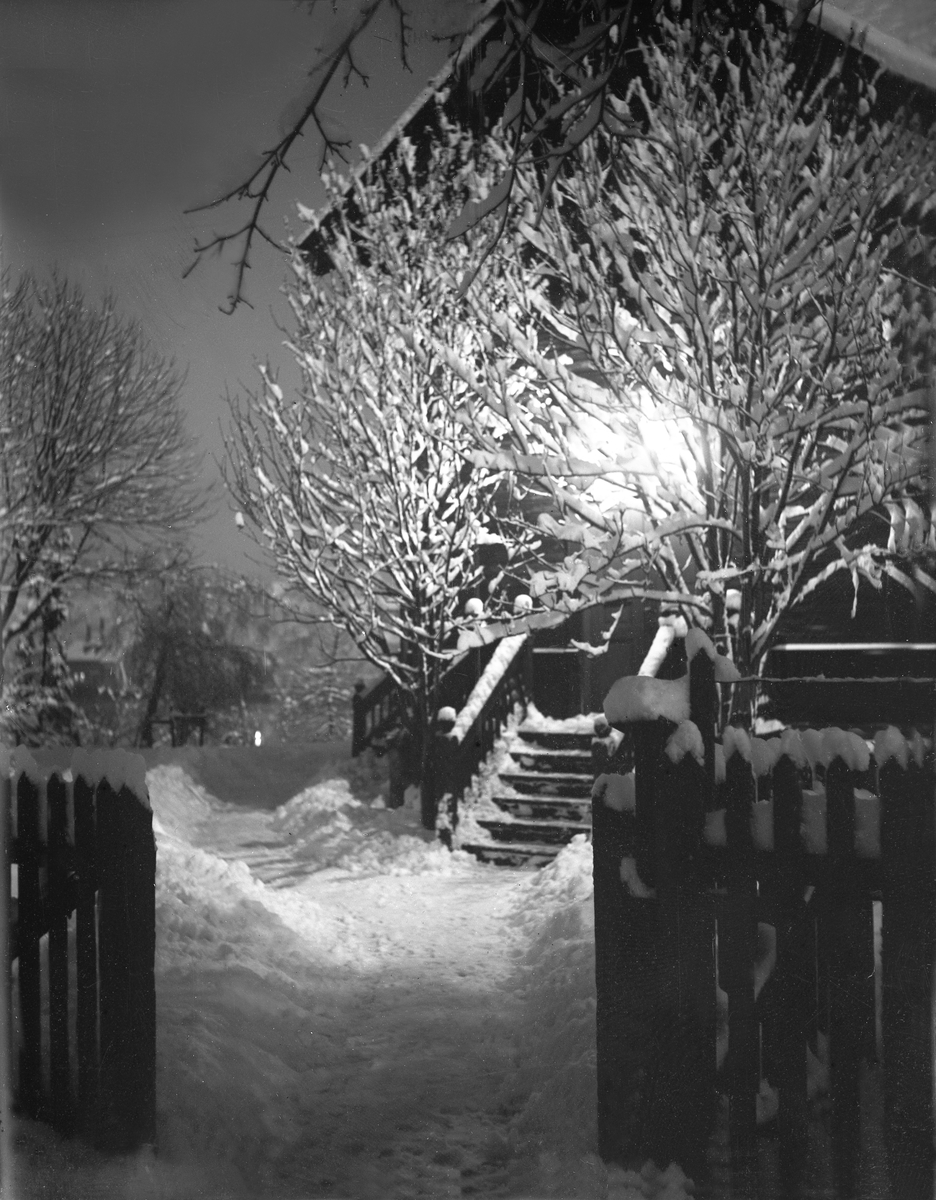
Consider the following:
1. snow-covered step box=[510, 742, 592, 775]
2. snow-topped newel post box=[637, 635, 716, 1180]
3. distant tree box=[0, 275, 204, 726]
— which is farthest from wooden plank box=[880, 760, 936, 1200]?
distant tree box=[0, 275, 204, 726]

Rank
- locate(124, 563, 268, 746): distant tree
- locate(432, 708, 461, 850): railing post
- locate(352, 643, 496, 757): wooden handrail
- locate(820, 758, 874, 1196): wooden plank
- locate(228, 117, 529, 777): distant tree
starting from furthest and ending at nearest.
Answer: locate(352, 643, 496, 757): wooden handrail → locate(432, 708, 461, 850): railing post → locate(228, 117, 529, 777): distant tree → locate(124, 563, 268, 746): distant tree → locate(820, 758, 874, 1196): wooden plank

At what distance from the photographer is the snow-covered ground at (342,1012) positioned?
8.53 ft

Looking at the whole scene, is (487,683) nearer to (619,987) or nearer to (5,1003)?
(619,987)

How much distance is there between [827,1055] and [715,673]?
115 cm

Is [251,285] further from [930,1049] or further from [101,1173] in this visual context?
[930,1049]

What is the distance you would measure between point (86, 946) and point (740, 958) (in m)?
2.03

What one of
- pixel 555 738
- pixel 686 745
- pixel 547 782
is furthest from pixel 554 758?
pixel 686 745

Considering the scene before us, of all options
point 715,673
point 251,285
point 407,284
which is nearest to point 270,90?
point 251,285

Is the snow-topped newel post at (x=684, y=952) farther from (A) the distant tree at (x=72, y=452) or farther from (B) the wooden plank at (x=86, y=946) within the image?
(A) the distant tree at (x=72, y=452)

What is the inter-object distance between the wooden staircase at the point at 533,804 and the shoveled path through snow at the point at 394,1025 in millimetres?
160

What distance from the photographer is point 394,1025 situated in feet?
10.9

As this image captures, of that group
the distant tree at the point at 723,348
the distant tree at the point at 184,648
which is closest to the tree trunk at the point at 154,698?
the distant tree at the point at 184,648

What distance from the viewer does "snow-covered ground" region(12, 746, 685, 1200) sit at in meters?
2.60

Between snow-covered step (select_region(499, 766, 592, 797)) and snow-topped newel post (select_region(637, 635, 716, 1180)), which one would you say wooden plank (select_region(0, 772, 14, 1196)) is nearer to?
snow-topped newel post (select_region(637, 635, 716, 1180))
